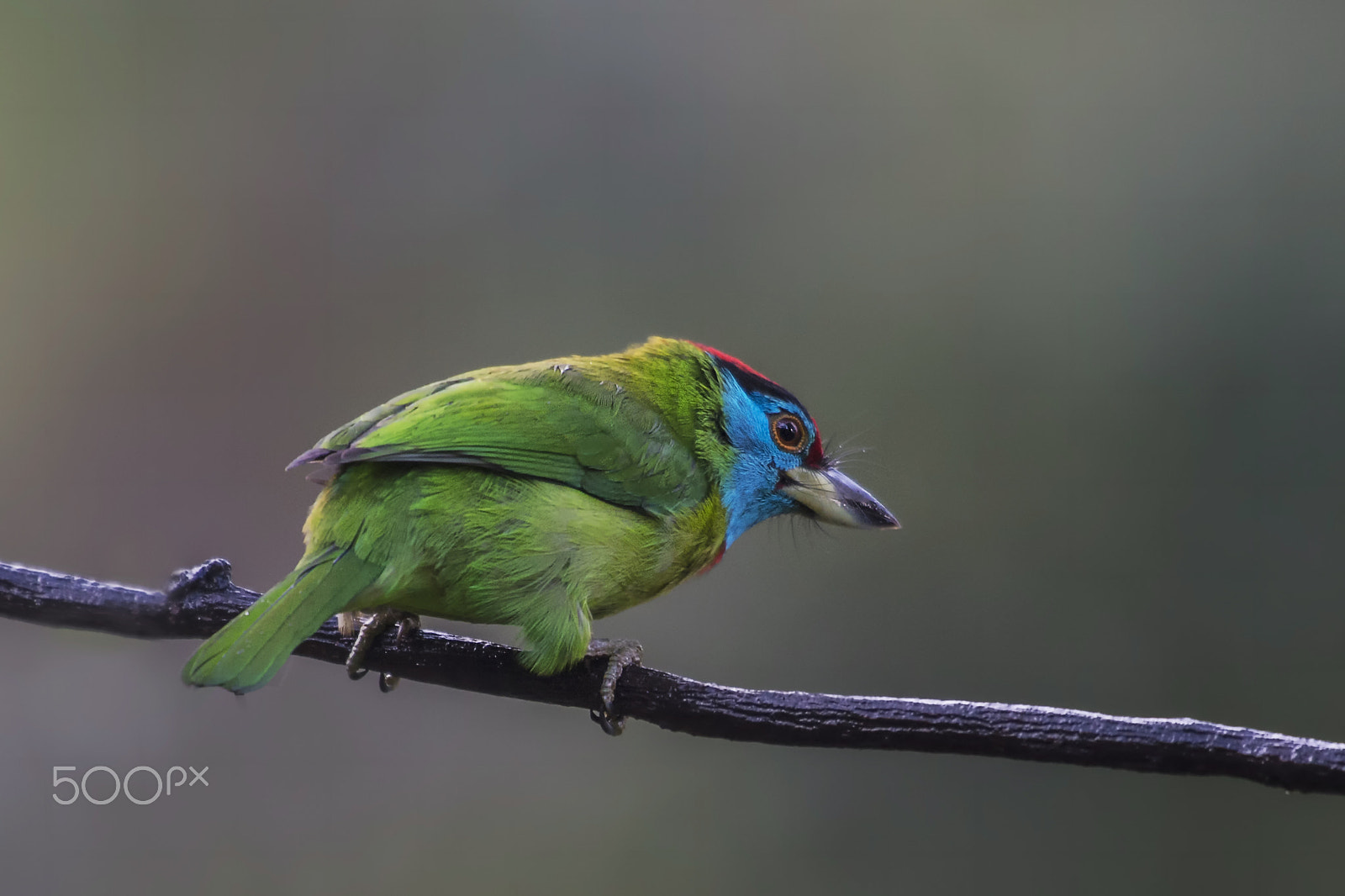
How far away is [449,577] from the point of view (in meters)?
2.45

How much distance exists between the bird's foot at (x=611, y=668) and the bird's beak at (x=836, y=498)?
2.29 ft

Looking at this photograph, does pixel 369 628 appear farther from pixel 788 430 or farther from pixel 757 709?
pixel 788 430

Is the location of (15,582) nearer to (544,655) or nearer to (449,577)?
(449,577)

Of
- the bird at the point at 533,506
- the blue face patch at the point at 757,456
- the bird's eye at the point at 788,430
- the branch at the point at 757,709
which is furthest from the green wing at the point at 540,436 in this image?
the branch at the point at 757,709

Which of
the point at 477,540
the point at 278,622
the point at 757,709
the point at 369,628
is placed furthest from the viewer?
the point at 369,628

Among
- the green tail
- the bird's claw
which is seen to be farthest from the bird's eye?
the bird's claw

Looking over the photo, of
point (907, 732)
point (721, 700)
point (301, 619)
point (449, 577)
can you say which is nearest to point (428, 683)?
point (449, 577)

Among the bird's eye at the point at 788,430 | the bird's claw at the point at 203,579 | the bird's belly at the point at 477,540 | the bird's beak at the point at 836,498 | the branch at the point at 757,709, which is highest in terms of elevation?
the bird's eye at the point at 788,430

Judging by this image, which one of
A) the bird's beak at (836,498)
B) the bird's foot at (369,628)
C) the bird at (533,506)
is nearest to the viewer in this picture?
the bird at (533,506)

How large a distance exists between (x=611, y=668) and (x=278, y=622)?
0.73 meters

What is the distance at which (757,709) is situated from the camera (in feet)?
Answer: 7.36

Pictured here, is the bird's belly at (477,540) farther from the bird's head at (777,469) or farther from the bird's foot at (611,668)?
the bird's head at (777,469)

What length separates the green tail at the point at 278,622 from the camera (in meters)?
1.91

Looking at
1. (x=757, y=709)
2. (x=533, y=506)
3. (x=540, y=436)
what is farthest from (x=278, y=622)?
(x=757, y=709)
